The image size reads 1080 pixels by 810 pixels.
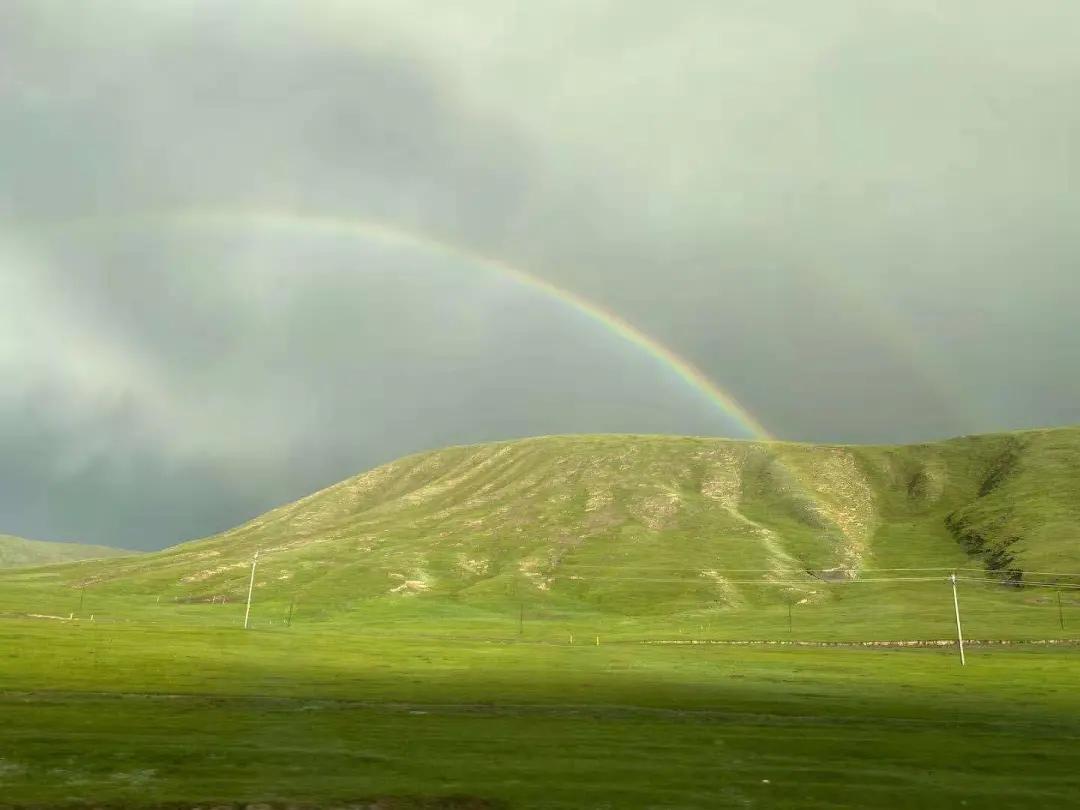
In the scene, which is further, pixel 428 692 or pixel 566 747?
pixel 428 692

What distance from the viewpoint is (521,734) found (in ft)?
143

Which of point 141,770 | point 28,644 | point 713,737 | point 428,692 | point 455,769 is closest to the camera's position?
point 141,770

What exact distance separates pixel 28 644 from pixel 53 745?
80206 millimetres

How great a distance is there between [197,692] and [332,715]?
15566mm

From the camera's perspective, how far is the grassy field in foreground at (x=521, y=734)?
29.4 metres

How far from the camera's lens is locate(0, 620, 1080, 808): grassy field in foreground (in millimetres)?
29438

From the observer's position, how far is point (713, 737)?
44.7m

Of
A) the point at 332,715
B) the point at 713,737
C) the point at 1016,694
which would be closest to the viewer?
the point at 713,737

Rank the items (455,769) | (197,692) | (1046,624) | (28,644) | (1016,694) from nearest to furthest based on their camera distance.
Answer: (455,769)
(197,692)
(1016,694)
(28,644)
(1046,624)

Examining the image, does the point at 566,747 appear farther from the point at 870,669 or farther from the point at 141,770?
the point at 870,669

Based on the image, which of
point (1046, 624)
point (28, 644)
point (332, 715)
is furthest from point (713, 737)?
point (1046, 624)

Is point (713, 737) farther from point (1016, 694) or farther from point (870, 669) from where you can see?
point (870, 669)

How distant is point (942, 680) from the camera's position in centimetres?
9125

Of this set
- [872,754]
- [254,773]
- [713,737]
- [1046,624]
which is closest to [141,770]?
[254,773]
